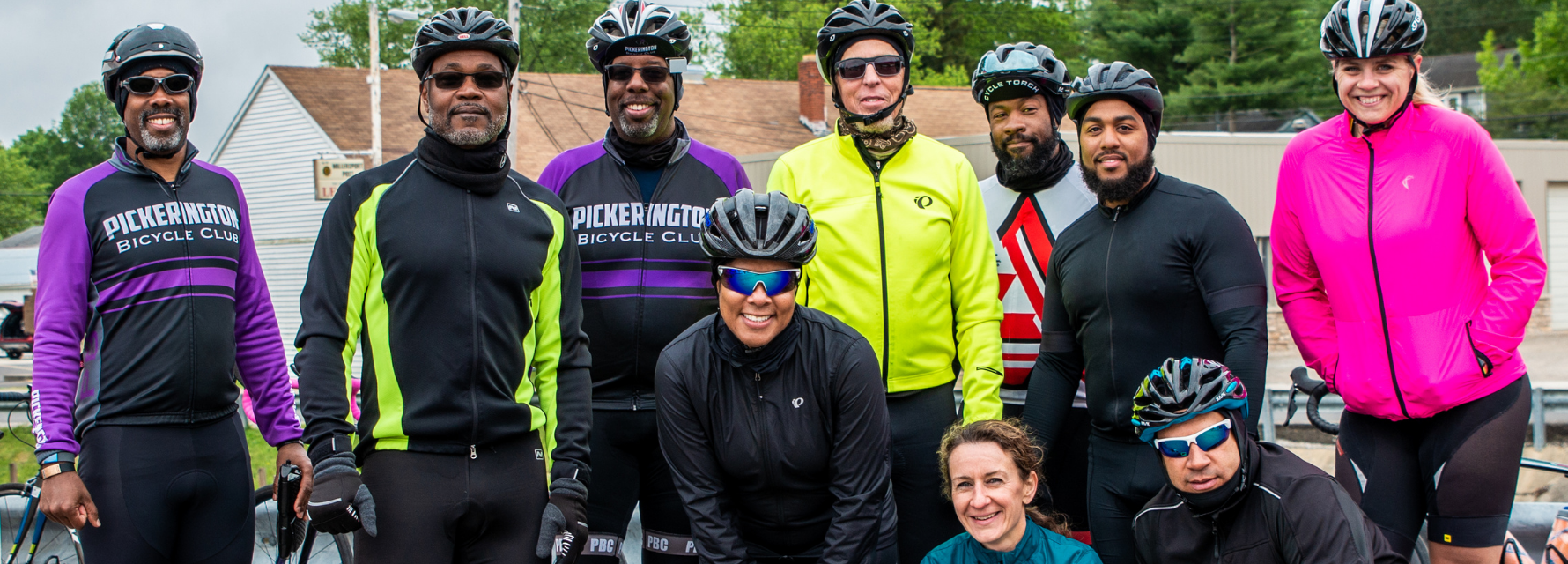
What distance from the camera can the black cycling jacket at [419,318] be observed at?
3.38 m

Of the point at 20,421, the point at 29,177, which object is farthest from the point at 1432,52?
the point at 29,177

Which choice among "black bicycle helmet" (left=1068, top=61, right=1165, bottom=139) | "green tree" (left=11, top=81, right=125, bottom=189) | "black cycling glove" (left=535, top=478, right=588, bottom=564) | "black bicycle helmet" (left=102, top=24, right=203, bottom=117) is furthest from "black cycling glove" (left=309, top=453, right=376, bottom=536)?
"green tree" (left=11, top=81, right=125, bottom=189)

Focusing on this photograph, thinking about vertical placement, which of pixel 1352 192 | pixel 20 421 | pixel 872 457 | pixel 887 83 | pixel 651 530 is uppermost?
pixel 887 83

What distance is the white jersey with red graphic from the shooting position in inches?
188

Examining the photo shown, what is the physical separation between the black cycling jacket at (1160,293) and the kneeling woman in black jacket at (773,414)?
88 cm

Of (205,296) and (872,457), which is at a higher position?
(205,296)

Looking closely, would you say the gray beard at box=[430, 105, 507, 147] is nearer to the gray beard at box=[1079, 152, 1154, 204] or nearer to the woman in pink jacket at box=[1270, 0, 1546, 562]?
the gray beard at box=[1079, 152, 1154, 204]

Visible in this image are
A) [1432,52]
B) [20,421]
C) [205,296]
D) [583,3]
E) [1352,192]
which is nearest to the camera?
[1352,192]

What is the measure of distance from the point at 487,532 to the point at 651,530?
999 millimetres

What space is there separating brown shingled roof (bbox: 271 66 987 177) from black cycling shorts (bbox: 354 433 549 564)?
24.1m

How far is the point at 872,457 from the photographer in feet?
12.1

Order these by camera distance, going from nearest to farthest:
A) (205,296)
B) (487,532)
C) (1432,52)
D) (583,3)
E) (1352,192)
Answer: (487,532), (1352,192), (205,296), (583,3), (1432,52)

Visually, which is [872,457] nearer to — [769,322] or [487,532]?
[769,322]

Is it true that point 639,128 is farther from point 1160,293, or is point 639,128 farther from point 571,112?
point 571,112
